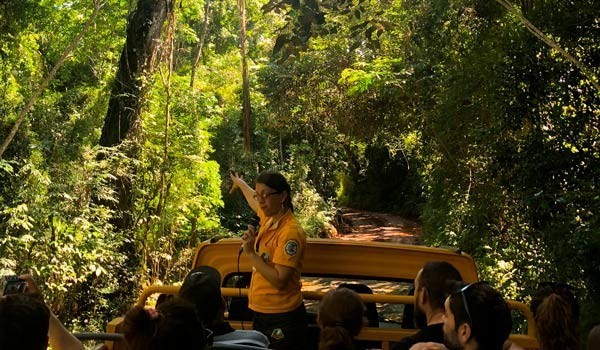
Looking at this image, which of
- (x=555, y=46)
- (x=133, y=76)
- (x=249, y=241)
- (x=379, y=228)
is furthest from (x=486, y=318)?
(x=379, y=228)

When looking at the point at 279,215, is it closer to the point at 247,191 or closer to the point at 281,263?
the point at 281,263

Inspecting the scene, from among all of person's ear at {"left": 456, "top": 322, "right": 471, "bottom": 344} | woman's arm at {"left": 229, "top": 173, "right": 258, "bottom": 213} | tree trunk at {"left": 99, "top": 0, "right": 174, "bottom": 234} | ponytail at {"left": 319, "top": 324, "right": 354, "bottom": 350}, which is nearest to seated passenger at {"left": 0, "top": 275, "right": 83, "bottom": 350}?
ponytail at {"left": 319, "top": 324, "right": 354, "bottom": 350}

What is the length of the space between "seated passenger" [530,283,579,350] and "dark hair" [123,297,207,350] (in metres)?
1.53

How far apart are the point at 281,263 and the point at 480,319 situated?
1505 millimetres

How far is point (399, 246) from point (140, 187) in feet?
23.5

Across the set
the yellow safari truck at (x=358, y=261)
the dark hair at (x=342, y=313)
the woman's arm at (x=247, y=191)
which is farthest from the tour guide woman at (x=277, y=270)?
the woman's arm at (x=247, y=191)

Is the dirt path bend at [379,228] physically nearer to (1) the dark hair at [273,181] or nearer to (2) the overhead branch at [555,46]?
(2) the overhead branch at [555,46]

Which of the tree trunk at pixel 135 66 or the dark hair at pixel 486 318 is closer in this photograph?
the dark hair at pixel 486 318

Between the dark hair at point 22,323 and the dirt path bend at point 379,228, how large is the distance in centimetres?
1884

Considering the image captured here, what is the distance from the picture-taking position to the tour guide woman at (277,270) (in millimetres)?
3627

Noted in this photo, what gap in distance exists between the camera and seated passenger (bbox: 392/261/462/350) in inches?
112

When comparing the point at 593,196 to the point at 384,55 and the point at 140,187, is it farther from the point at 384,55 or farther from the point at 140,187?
the point at 384,55

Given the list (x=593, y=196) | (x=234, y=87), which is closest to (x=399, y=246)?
(x=593, y=196)

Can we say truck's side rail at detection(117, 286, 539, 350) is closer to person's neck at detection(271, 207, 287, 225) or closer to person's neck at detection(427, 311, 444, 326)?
person's neck at detection(271, 207, 287, 225)
